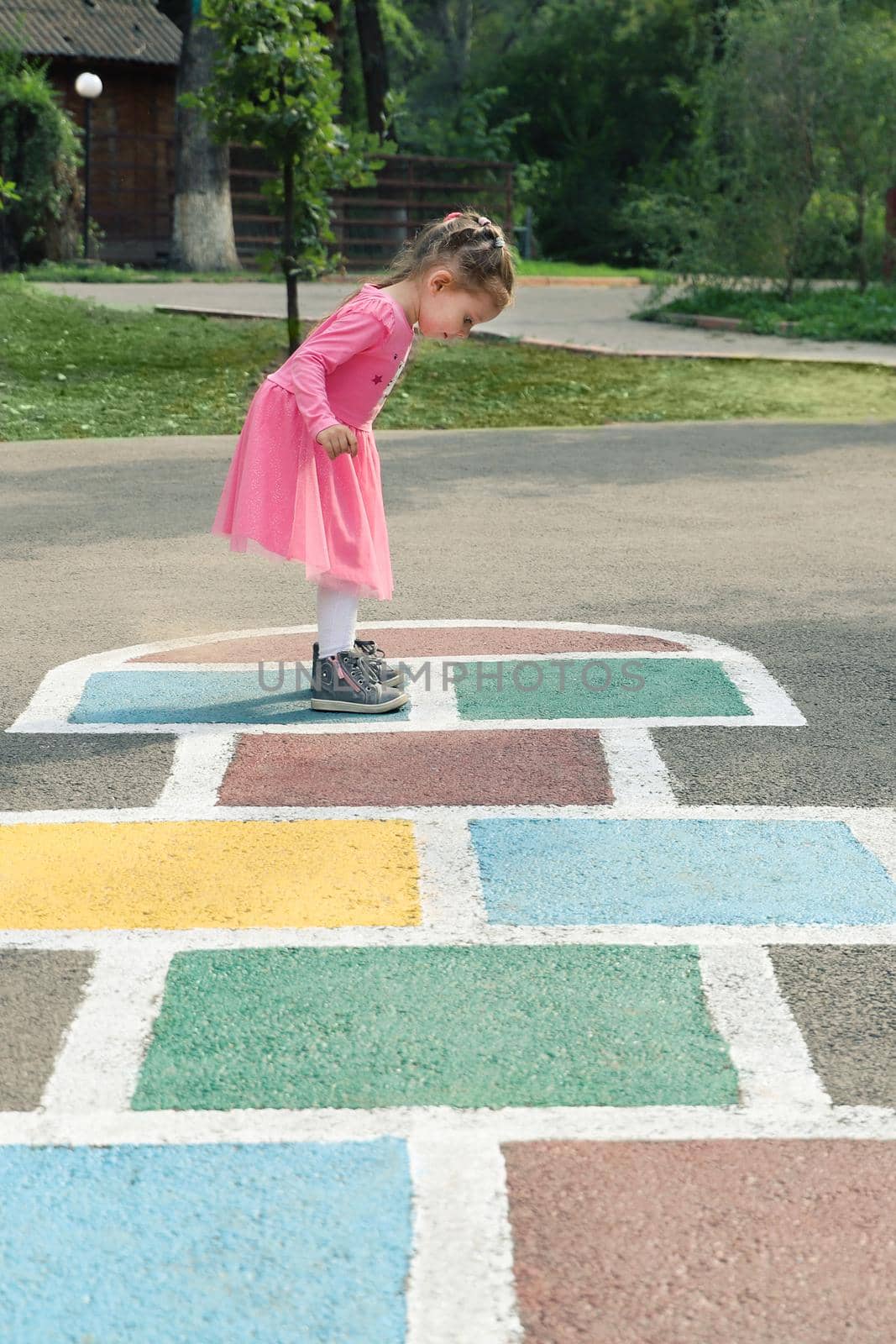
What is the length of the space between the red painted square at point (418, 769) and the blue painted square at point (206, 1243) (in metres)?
1.72

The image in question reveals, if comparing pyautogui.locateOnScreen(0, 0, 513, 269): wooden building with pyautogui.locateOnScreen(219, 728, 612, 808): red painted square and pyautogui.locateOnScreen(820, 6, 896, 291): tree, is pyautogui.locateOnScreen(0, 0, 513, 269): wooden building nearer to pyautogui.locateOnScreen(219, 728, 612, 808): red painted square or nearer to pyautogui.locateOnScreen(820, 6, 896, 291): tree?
pyautogui.locateOnScreen(820, 6, 896, 291): tree

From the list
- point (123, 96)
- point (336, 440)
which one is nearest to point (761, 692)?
point (336, 440)

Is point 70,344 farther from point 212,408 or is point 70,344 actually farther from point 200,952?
point 200,952

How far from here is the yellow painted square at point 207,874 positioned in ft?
11.5

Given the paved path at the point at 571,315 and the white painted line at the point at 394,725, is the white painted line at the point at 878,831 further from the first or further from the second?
the paved path at the point at 571,315

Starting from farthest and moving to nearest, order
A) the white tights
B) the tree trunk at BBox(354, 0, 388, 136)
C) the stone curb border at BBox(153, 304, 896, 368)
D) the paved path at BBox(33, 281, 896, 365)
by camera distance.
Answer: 1. the tree trunk at BBox(354, 0, 388, 136)
2. the paved path at BBox(33, 281, 896, 365)
3. the stone curb border at BBox(153, 304, 896, 368)
4. the white tights

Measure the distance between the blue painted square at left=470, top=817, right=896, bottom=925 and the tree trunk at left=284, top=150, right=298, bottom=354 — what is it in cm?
1093

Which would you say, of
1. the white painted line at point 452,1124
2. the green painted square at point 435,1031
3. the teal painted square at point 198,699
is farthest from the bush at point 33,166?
the white painted line at point 452,1124

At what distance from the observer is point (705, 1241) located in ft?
7.77

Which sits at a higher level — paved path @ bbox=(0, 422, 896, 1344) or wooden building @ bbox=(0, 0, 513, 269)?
wooden building @ bbox=(0, 0, 513, 269)

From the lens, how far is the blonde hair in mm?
4727

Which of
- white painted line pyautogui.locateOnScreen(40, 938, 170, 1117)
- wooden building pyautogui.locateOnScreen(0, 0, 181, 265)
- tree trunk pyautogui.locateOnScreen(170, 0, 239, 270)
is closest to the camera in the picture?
white painted line pyautogui.locateOnScreen(40, 938, 170, 1117)

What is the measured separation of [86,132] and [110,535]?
23.6 m

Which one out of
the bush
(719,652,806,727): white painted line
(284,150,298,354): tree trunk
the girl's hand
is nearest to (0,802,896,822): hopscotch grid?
(719,652,806,727): white painted line
